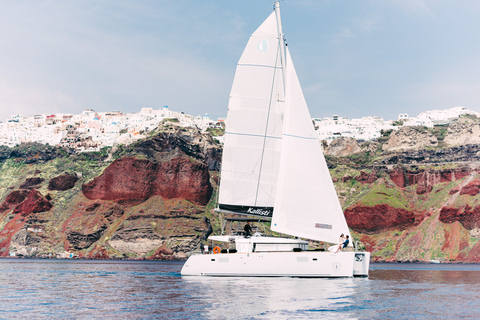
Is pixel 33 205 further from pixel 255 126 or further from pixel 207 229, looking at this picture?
pixel 255 126

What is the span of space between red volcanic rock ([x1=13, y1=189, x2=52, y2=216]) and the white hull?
9897 centimetres

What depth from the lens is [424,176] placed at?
127938 mm

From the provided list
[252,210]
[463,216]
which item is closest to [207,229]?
[463,216]

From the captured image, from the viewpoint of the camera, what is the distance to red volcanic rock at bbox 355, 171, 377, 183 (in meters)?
134

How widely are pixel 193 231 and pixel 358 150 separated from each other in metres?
66.0

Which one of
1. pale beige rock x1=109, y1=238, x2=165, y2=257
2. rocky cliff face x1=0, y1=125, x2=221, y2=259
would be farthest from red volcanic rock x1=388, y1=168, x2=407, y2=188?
pale beige rock x1=109, y1=238, x2=165, y2=257

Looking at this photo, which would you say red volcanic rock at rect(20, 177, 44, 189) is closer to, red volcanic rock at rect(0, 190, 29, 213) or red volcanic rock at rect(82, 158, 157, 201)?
red volcanic rock at rect(0, 190, 29, 213)

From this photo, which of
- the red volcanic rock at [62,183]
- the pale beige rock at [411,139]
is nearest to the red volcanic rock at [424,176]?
the pale beige rock at [411,139]

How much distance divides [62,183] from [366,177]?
77.5 metres

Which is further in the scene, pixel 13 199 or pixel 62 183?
pixel 62 183

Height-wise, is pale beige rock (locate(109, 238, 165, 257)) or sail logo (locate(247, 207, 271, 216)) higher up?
sail logo (locate(247, 207, 271, 216))

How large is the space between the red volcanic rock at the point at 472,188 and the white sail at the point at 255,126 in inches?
3359

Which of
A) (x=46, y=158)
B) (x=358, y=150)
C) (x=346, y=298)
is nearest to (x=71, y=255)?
(x=46, y=158)

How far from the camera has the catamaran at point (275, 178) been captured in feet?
121
